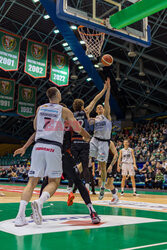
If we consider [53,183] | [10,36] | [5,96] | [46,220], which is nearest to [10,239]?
[53,183]

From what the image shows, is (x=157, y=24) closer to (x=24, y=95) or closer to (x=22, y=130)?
(x=24, y=95)

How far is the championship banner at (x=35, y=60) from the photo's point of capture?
1516 cm

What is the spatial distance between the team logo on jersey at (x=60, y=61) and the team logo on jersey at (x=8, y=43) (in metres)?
2.59

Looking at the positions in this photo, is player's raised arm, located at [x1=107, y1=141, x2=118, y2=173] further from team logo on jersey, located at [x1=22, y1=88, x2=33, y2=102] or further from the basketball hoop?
team logo on jersey, located at [x1=22, y1=88, x2=33, y2=102]

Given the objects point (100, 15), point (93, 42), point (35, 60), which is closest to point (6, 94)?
point (35, 60)

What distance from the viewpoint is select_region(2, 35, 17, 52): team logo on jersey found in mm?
14555

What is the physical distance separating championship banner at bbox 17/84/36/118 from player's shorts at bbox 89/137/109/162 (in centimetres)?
1345

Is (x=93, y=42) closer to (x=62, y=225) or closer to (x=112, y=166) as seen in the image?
(x=112, y=166)

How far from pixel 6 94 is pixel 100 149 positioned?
44.9 ft

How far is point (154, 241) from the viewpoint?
2916 mm

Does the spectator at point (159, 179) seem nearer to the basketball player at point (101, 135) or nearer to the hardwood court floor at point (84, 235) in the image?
the basketball player at point (101, 135)

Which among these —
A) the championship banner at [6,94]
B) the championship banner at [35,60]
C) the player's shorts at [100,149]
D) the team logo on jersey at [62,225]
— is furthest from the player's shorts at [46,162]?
the championship banner at [6,94]

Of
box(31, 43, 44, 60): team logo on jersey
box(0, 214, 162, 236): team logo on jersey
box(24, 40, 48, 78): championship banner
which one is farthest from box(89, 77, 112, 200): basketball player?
box(31, 43, 44, 60): team logo on jersey

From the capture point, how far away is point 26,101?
19.6 m
